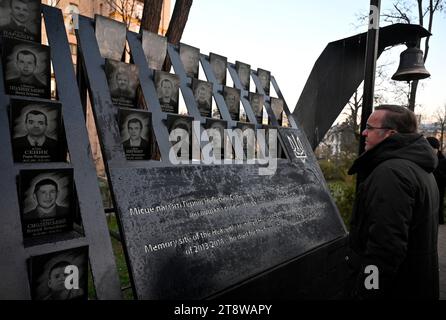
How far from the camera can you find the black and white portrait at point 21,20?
81.1 inches

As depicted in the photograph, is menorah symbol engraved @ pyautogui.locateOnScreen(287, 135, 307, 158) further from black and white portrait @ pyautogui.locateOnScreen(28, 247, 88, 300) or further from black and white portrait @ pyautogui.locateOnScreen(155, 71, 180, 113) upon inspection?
black and white portrait @ pyautogui.locateOnScreen(28, 247, 88, 300)

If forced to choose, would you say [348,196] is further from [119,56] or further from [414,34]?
[119,56]

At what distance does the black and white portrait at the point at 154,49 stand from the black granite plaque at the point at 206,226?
3.62 feet

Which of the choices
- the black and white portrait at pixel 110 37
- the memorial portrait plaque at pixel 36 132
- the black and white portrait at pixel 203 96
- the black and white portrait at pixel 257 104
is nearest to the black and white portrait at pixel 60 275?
the memorial portrait plaque at pixel 36 132

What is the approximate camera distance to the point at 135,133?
95.3 inches

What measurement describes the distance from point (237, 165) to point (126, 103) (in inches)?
46.7

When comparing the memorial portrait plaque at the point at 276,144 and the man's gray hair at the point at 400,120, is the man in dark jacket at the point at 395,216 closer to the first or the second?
the man's gray hair at the point at 400,120

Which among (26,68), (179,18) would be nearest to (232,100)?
(26,68)

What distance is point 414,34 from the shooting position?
4.72 m

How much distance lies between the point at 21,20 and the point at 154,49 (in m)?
1.10

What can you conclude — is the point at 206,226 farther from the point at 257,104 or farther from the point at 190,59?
the point at 257,104

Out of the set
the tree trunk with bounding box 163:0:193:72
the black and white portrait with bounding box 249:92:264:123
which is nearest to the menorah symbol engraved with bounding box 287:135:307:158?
the black and white portrait with bounding box 249:92:264:123

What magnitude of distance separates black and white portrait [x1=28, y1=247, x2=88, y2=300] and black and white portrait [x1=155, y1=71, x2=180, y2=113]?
1419 mm

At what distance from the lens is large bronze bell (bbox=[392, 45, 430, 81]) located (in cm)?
441
